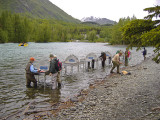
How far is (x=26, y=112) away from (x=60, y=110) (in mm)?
1602

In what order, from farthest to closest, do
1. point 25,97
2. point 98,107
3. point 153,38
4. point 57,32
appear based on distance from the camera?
1. point 57,32
2. point 25,97
3. point 98,107
4. point 153,38

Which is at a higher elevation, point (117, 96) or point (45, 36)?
point (45, 36)

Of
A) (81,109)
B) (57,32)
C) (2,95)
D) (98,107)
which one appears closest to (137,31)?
(98,107)

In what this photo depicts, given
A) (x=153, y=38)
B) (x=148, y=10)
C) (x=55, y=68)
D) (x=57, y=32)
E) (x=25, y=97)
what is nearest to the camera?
(x=153, y=38)

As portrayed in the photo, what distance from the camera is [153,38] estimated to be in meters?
6.27

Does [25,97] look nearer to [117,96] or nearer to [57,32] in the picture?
[117,96]

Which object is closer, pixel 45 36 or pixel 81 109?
pixel 81 109

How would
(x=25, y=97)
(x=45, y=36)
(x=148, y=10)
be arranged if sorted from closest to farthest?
(x=148, y=10)
(x=25, y=97)
(x=45, y=36)

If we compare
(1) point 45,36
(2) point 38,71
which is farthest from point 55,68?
(1) point 45,36

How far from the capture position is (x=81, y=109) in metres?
6.89

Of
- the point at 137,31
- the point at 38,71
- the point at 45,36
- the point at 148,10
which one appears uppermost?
the point at 45,36

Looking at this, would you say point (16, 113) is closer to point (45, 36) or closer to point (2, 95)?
point (2, 95)

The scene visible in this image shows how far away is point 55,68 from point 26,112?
3.79 metres

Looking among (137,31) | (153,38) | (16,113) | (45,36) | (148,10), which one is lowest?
(16,113)
